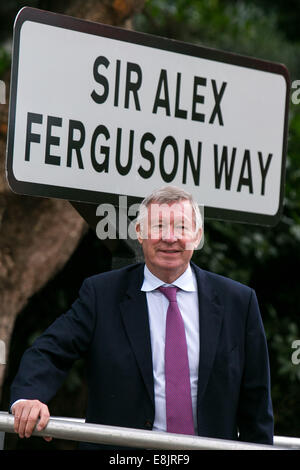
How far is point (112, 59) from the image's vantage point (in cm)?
241

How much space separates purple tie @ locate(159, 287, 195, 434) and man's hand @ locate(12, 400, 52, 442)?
34 cm

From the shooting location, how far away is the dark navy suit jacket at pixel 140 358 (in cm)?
197

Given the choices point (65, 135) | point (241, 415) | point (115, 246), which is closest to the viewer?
point (241, 415)

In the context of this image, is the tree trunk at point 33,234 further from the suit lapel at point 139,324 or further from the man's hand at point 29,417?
the man's hand at point 29,417

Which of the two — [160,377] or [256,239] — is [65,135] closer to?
[160,377]

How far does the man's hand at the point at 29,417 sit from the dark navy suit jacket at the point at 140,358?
0.28 ft

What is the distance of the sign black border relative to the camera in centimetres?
222

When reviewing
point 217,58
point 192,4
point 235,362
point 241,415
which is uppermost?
point 192,4

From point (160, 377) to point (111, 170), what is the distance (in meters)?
0.69

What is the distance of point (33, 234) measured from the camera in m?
3.78

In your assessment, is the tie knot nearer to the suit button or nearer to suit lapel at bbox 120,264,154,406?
suit lapel at bbox 120,264,154,406

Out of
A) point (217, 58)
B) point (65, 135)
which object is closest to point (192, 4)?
point (217, 58)

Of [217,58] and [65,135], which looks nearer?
[65,135]

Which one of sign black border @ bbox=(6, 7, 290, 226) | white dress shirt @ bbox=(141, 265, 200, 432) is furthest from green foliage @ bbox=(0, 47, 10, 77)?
Result: white dress shirt @ bbox=(141, 265, 200, 432)
